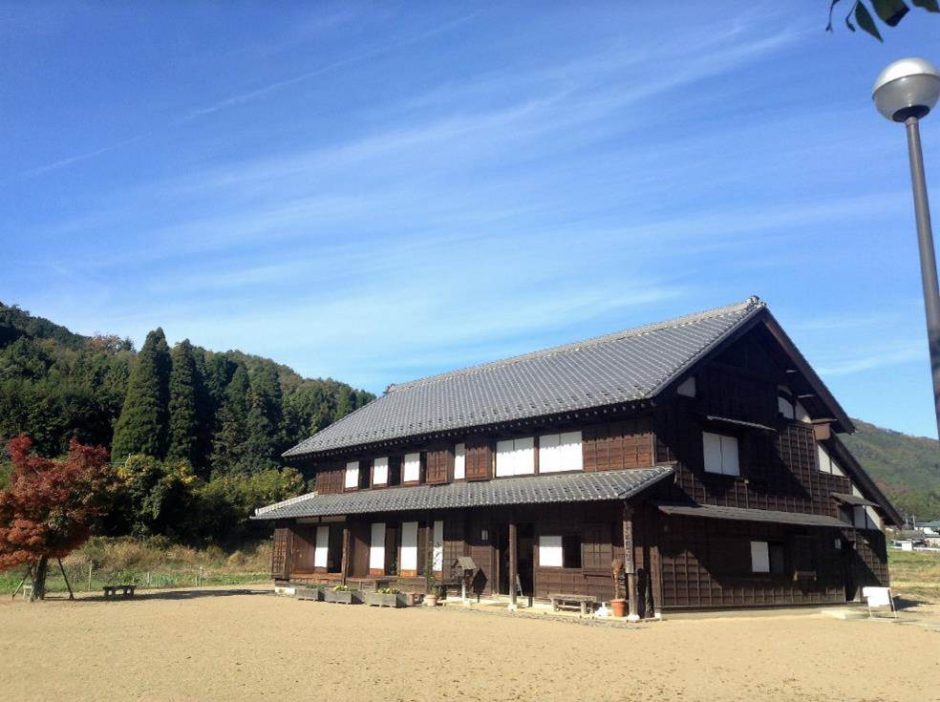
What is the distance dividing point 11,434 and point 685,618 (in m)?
41.3

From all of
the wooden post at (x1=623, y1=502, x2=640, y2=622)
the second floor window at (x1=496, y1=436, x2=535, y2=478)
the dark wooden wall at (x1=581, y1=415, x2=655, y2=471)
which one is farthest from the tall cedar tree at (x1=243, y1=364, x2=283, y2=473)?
the wooden post at (x1=623, y1=502, x2=640, y2=622)

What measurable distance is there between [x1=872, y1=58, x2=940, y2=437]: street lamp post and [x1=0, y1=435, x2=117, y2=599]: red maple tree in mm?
20316

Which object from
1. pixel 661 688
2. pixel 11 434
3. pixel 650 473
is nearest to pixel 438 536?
pixel 650 473

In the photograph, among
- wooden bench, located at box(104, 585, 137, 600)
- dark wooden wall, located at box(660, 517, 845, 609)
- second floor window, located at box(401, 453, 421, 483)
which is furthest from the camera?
second floor window, located at box(401, 453, 421, 483)

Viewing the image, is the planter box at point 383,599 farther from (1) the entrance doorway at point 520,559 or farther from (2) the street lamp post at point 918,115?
(2) the street lamp post at point 918,115

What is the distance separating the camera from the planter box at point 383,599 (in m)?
19.5

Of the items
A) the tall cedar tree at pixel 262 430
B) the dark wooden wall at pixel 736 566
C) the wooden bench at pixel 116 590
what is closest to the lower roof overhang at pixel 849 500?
the dark wooden wall at pixel 736 566

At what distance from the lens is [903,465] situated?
124 m

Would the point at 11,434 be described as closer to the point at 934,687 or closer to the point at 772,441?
the point at 772,441

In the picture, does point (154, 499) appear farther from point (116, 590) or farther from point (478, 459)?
point (478, 459)

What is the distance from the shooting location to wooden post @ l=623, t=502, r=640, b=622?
1645 cm

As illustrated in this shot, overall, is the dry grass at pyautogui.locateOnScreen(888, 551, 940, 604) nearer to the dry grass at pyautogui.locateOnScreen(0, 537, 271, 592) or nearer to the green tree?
the dry grass at pyautogui.locateOnScreen(0, 537, 271, 592)

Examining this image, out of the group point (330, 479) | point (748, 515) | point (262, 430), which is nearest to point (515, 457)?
point (748, 515)

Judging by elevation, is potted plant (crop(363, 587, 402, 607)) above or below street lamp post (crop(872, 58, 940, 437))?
below
